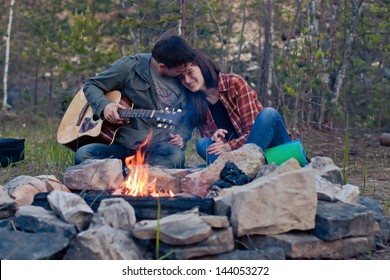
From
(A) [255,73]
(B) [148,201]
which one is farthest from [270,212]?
(A) [255,73]

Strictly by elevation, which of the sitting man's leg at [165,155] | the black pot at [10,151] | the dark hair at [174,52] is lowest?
the black pot at [10,151]

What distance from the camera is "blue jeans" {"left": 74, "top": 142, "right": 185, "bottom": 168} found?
525 cm

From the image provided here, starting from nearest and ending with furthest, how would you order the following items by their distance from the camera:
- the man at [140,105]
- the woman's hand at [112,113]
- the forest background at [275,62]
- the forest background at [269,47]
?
the woman's hand at [112,113]
the man at [140,105]
the forest background at [275,62]
the forest background at [269,47]

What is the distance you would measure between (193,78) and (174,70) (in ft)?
0.52

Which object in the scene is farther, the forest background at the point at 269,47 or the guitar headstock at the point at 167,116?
the forest background at the point at 269,47

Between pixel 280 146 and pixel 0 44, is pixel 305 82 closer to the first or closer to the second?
pixel 280 146

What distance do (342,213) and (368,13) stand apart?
9819 millimetres

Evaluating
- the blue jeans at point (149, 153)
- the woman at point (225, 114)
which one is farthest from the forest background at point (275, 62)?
the woman at point (225, 114)

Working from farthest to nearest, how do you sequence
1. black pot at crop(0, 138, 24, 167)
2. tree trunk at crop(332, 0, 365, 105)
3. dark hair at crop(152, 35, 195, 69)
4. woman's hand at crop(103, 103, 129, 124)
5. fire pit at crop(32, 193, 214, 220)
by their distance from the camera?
1. tree trunk at crop(332, 0, 365, 105)
2. black pot at crop(0, 138, 24, 167)
3. woman's hand at crop(103, 103, 129, 124)
4. dark hair at crop(152, 35, 195, 69)
5. fire pit at crop(32, 193, 214, 220)

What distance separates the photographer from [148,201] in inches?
148

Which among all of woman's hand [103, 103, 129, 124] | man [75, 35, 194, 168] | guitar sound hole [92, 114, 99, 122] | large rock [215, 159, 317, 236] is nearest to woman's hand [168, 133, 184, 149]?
man [75, 35, 194, 168]

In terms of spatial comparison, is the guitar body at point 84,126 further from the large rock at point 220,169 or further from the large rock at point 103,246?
the large rock at point 103,246

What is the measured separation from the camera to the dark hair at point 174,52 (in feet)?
15.6

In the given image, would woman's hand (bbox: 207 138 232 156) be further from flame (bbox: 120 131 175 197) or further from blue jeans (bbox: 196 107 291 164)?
flame (bbox: 120 131 175 197)
